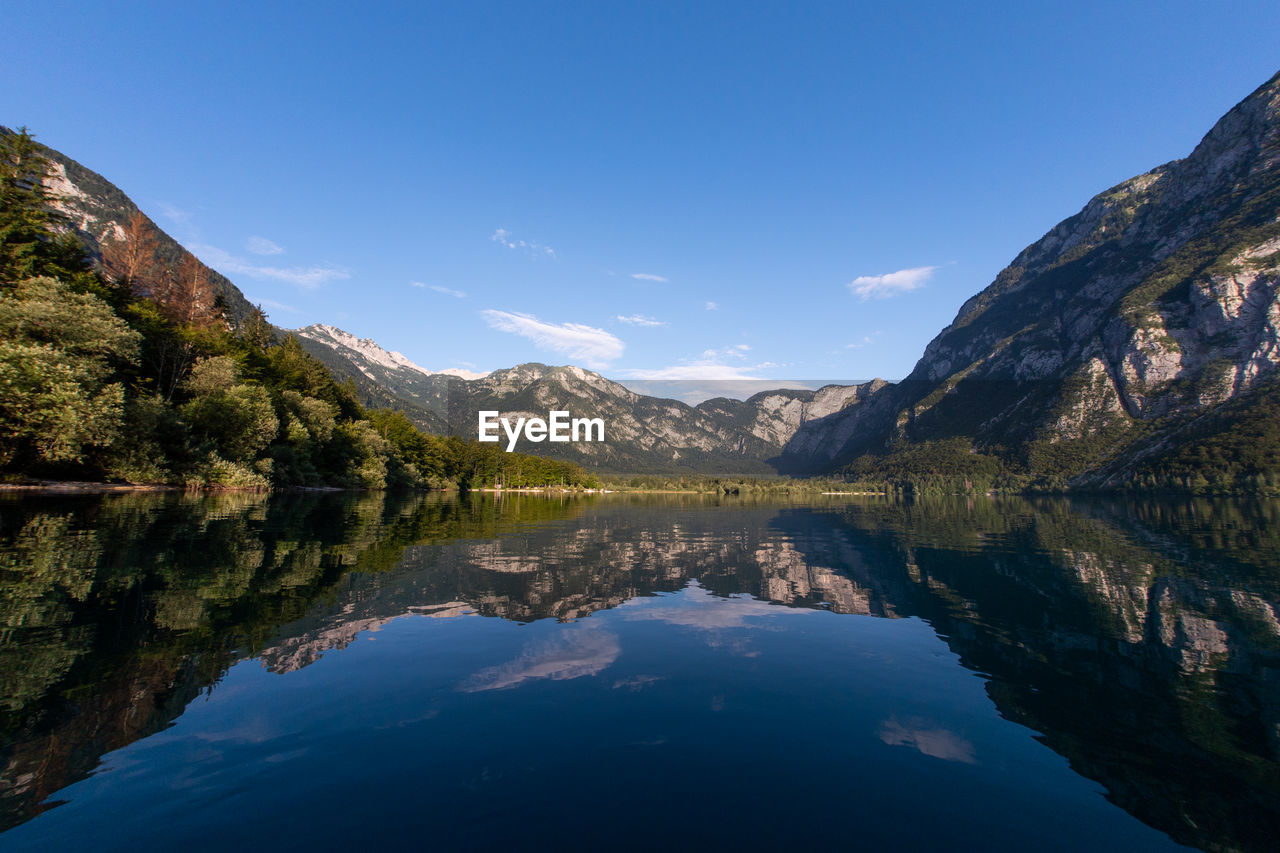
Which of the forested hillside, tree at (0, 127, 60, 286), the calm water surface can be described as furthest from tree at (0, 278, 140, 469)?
the calm water surface

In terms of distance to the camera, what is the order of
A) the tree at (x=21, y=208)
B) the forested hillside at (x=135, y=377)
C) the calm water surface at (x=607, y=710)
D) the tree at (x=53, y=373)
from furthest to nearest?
the tree at (x=21, y=208) < the forested hillside at (x=135, y=377) < the tree at (x=53, y=373) < the calm water surface at (x=607, y=710)

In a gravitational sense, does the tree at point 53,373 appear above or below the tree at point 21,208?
below

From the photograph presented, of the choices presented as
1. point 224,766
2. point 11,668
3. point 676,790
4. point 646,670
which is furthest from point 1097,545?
point 11,668

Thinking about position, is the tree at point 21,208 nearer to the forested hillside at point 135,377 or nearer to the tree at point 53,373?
the forested hillside at point 135,377

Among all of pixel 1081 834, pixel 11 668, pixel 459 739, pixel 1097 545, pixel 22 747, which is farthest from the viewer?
pixel 1097 545

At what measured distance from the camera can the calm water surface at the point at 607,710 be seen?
6719mm

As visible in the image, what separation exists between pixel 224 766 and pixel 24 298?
58.1 meters

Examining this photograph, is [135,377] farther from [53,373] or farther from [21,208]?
[53,373]

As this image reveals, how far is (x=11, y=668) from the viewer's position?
10078 millimetres

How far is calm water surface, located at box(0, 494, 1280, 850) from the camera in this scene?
6.72 metres

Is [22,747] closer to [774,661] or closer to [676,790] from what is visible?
[676,790]

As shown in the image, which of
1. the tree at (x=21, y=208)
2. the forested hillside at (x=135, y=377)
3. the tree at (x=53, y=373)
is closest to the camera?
the tree at (x=53, y=373)

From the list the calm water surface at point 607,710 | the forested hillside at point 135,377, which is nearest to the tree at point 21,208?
the forested hillside at point 135,377

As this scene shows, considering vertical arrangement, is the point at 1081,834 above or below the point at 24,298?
below
